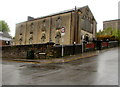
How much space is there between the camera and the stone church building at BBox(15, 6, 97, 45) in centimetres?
2442

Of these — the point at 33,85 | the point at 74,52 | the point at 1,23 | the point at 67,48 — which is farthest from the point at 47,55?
the point at 1,23

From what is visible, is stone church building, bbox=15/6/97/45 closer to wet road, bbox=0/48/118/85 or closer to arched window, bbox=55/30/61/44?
arched window, bbox=55/30/61/44

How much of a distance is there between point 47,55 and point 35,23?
67.5ft

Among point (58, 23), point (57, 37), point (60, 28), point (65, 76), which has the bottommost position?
point (65, 76)

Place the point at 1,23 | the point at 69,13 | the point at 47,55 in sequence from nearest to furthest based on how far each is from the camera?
1. the point at 47,55
2. the point at 69,13
3. the point at 1,23

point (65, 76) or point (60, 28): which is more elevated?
point (60, 28)

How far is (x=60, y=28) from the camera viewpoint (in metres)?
26.6

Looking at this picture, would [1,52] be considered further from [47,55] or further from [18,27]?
[18,27]

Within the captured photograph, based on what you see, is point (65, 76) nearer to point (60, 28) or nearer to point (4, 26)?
point (60, 28)

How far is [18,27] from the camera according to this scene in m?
37.5

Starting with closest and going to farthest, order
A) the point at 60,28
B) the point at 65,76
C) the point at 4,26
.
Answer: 1. the point at 65,76
2. the point at 60,28
3. the point at 4,26

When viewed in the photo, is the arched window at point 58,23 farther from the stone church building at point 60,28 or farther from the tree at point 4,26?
the tree at point 4,26

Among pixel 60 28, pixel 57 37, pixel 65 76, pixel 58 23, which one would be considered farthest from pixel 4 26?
pixel 65 76

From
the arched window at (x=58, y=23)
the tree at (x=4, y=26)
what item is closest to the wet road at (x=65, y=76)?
the arched window at (x=58, y=23)
